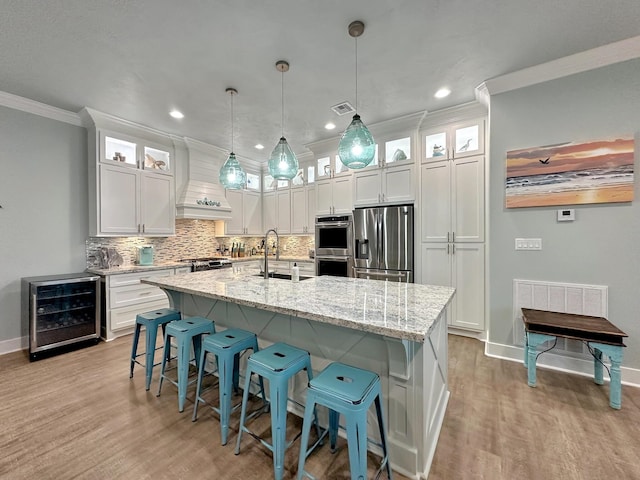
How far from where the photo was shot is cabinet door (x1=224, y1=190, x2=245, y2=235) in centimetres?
520

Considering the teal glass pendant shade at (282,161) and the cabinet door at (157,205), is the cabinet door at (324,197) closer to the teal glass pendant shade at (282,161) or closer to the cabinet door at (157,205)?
the teal glass pendant shade at (282,161)

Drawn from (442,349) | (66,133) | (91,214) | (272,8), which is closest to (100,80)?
(66,133)

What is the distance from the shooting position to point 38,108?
321 centimetres

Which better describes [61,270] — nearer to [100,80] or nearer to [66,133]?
[66,133]

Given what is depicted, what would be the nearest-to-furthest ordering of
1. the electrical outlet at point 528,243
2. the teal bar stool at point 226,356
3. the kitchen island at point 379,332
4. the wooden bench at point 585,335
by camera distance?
the kitchen island at point 379,332 < the teal bar stool at point 226,356 < the wooden bench at point 585,335 < the electrical outlet at point 528,243

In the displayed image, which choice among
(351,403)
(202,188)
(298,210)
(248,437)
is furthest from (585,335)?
(202,188)

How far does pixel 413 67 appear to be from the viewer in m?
2.56

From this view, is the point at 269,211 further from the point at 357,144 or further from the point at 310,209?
the point at 357,144

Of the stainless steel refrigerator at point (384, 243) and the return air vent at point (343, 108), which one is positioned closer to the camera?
the return air vent at point (343, 108)

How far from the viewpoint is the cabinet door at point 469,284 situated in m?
3.27

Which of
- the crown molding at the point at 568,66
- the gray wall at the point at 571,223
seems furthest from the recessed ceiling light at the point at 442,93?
the gray wall at the point at 571,223

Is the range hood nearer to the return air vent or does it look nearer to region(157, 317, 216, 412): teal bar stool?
the return air vent

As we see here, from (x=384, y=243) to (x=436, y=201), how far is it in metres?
0.88

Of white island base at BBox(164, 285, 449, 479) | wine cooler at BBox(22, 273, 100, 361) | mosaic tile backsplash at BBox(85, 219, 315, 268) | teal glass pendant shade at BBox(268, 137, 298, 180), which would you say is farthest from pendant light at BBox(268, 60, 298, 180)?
mosaic tile backsplash at BBox(85, 219, 315, 268)
